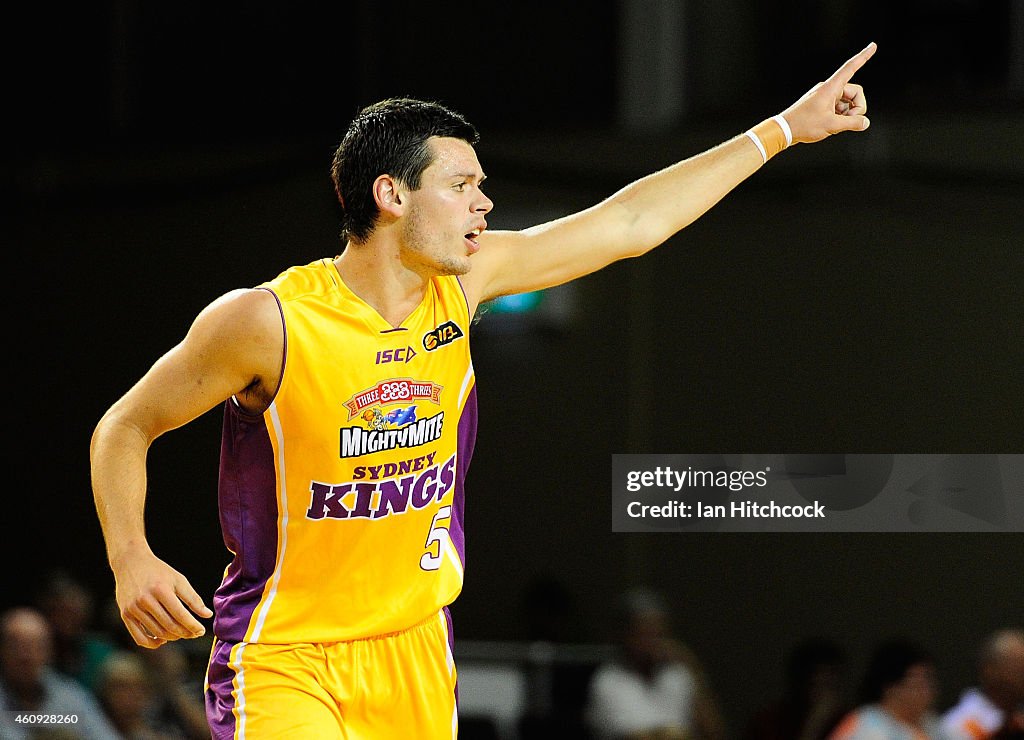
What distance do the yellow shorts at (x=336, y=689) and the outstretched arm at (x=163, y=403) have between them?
19 cm

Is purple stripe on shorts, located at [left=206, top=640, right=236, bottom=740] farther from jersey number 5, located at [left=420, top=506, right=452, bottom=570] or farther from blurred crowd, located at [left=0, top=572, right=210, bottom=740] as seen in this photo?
blurred crowd, located at [left=0, top=572, right=210, bottom=740]

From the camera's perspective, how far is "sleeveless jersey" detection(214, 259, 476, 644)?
2.36 metres

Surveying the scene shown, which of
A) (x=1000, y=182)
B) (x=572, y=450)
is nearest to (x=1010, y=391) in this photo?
(x=1000, y=182)

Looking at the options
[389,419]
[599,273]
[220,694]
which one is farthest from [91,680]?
[389,419]

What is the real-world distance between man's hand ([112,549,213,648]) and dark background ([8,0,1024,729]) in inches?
91.0

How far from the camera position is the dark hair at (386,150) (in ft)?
8.16

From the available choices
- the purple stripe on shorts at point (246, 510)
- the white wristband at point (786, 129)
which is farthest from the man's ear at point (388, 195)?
the white wristband at point (786, 129)

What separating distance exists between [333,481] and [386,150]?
608 mm

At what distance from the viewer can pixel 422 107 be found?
2.53m

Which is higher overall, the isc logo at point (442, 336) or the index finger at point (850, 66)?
the index finger at point (850, 66)

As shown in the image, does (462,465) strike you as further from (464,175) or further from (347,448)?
(464,175)

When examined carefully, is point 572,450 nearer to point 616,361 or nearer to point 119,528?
point 616,361

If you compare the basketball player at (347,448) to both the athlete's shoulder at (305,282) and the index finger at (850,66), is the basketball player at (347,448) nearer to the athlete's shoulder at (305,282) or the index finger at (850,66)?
the athlete's shoulder at (305,282)

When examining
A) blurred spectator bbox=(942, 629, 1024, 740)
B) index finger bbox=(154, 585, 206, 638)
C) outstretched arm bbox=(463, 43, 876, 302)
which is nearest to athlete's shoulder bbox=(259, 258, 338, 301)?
outstretched arm bbox=(463, 43, 876, 302)
